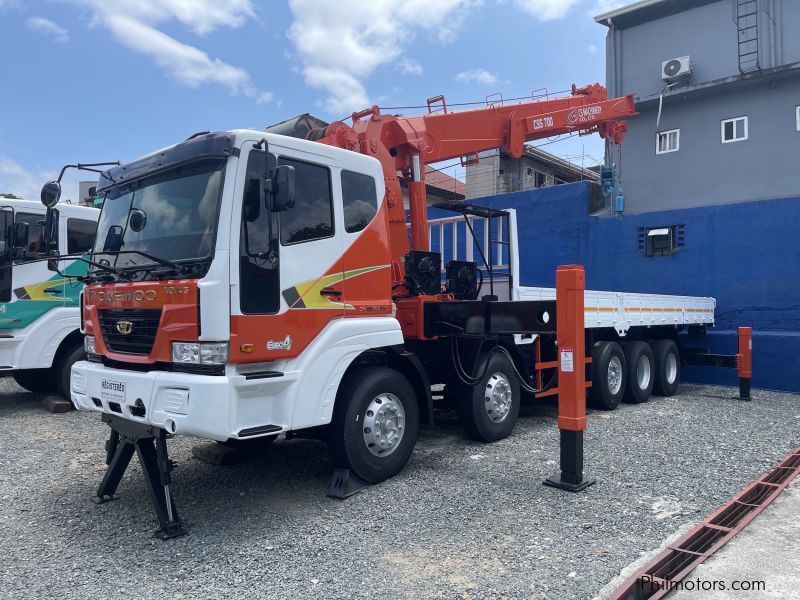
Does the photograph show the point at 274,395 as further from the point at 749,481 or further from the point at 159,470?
the point at 749,481

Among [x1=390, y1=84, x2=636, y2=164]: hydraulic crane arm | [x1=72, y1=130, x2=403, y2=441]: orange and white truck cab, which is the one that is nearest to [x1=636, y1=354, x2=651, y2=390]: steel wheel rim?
[x1=390, y1=84, x2=636, y2=164]: hydraulic crane arm

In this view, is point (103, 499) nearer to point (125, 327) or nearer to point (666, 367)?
point (125, 327)

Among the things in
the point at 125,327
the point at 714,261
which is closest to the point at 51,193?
the point at 125,327

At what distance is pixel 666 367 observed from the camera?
406 inches

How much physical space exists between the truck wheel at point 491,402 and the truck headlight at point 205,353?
3.09 m

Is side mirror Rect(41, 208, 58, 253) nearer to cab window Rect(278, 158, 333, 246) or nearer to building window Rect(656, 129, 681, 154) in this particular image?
cab window Rect(278, 158, 333, 246)

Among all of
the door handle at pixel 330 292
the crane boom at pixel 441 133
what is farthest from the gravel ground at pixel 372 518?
the crane boom at pixel 441 133

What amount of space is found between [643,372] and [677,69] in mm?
12052

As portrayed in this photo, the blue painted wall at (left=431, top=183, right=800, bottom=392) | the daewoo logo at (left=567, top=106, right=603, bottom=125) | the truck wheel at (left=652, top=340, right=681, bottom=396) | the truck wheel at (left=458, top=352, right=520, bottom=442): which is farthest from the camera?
the blue painted wall at (left=431, top=183, right=800, bottom=392)

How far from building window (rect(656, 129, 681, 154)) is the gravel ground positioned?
533 inches

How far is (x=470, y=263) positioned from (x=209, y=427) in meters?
4.01

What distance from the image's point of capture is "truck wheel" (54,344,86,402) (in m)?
8.39

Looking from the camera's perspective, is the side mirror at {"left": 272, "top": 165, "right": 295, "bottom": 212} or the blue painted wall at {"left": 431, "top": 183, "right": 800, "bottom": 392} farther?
the blue painted wall at {"left": 431, "top": 183, "right": 800, "bottom": 392}

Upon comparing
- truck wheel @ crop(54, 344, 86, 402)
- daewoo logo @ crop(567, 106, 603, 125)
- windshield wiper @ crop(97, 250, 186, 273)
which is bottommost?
truck wheel @ crop(54, 344, 86, 402)
